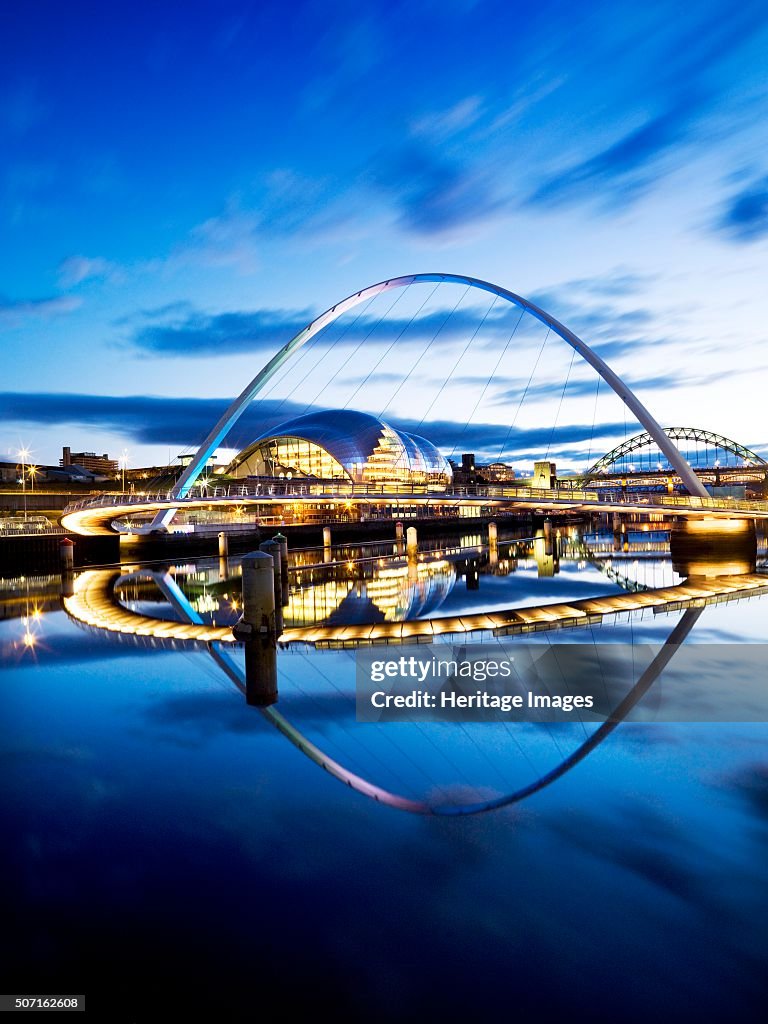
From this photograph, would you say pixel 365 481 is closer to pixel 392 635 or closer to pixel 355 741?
pixel 392 635

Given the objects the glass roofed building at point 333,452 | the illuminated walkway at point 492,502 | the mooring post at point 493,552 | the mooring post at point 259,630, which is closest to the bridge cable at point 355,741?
the mooring post at point 259,630

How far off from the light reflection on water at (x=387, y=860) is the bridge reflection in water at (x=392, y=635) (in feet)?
0.27

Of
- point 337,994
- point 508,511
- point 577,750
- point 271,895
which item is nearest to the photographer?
point 337,994

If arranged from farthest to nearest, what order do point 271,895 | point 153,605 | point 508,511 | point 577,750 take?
point 508,511, point 153,605, point 577,750, point 271,895

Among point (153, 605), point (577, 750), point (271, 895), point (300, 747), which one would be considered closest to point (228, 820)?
point (271, 895)

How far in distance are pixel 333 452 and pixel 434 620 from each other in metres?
67.5

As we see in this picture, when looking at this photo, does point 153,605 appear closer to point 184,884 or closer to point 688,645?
point 688,645

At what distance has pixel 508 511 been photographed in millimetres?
104000

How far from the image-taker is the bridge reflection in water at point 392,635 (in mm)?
6996

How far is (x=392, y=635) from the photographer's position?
15250mm

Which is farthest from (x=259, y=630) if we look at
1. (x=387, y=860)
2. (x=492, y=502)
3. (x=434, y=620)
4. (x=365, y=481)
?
(x=365, y=481)

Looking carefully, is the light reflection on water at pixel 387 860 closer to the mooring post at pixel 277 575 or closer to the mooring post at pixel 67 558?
the mooring post at pixel 277 575

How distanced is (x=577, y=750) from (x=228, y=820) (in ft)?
13.3

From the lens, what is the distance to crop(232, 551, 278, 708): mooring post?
1091cm
